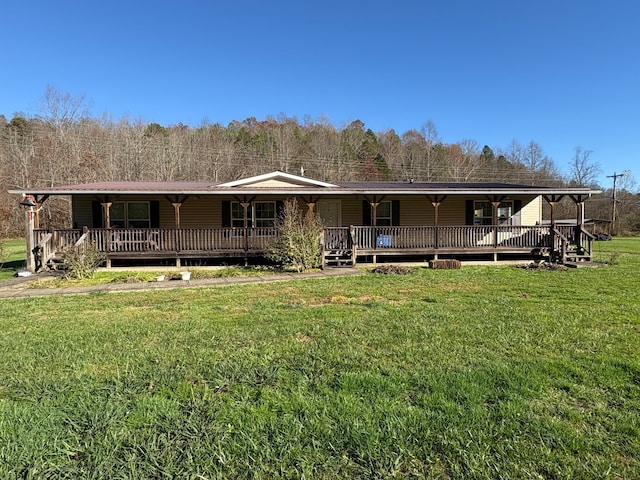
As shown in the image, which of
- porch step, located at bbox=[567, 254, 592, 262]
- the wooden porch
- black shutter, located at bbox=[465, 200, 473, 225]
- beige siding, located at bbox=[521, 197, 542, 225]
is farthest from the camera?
beige siding, located at bbox=[521, 197, 542, 225]

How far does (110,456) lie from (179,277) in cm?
852

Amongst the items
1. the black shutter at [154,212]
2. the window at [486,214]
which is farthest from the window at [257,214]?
the window at [486,214]

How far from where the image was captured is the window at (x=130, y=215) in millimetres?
14047

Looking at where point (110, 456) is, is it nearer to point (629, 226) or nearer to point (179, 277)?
point (179, 277)

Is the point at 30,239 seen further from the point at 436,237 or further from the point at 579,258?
the point at 579,258

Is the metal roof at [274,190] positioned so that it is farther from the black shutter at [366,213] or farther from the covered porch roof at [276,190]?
the black shutter at [366,213]

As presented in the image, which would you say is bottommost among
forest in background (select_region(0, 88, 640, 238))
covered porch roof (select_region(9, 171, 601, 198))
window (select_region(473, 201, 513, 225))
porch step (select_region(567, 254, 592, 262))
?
porch step (select_region(567, 254, 592, 262))

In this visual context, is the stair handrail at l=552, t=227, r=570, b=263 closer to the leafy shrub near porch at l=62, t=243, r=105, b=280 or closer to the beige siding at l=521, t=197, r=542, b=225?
the beige siding at l=521, t=197, r=542, b=225

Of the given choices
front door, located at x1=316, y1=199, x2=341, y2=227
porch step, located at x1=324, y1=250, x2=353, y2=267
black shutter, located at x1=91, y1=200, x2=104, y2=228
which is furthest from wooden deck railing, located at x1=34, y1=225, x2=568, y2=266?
front door, located at x1=316, y1=199, x2=341, y2=227

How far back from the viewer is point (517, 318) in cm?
572

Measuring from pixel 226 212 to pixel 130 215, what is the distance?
3415 millimetres

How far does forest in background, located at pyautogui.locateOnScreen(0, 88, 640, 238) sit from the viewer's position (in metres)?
34.2

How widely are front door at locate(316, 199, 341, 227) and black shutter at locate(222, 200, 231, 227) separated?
3.34m

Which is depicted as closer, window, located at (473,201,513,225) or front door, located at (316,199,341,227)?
front door, located at (316,199,341,227)
